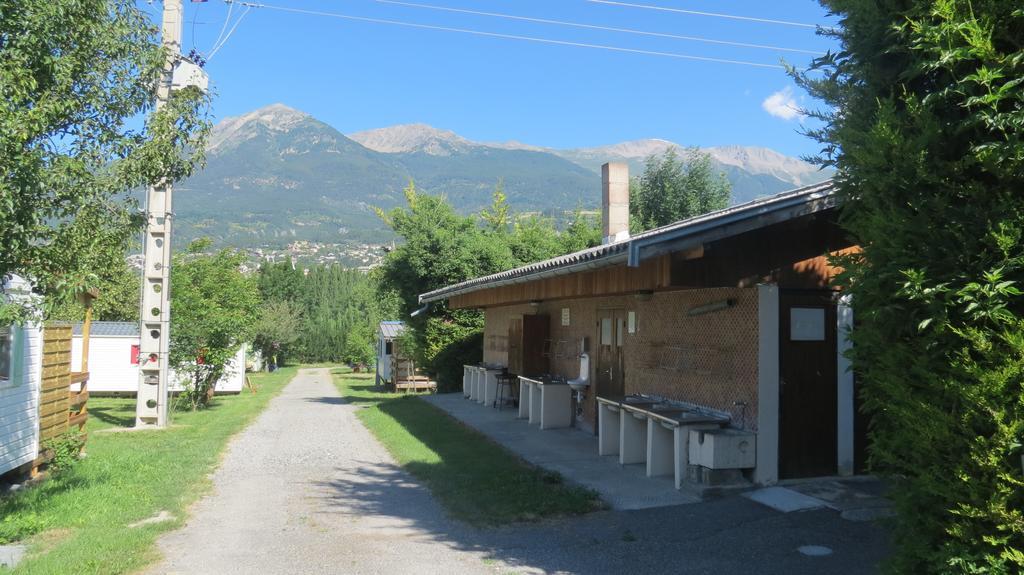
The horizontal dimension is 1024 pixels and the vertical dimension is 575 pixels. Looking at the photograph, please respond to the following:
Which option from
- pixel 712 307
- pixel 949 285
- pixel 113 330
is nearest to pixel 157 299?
pixel 712 307

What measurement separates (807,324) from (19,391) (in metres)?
8.88

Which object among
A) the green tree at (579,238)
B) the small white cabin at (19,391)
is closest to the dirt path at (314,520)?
the small white cabin at (19,391)

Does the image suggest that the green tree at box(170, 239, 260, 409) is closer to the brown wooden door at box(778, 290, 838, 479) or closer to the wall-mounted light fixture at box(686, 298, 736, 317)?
the wall-mounted light fixture at box(686, 298, 736, 317)

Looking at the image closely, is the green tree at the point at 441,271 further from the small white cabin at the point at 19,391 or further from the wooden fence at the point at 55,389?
the small white cabin at the point at 19,391

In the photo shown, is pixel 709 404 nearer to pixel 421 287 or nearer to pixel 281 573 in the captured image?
pixel 281 573

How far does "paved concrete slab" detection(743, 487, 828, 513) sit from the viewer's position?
7004mm

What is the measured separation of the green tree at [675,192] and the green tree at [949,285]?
28.3 meters

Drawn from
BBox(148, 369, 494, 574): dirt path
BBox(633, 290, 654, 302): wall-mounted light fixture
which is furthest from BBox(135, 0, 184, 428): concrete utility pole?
BBox(633, 290, 654, 302): wall-mounted light fixture

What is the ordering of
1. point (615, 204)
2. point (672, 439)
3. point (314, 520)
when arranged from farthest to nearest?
1. point (615, 204)
2. point (672, 439)
3. point (314, 520)

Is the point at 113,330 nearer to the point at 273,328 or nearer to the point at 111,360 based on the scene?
the point at 111,360

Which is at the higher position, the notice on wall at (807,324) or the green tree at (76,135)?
the green tree at (76,135)

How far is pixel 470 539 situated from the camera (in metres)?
6.44

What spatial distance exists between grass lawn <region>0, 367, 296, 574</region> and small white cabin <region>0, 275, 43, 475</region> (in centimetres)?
47

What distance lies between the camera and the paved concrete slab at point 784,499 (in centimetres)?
700
